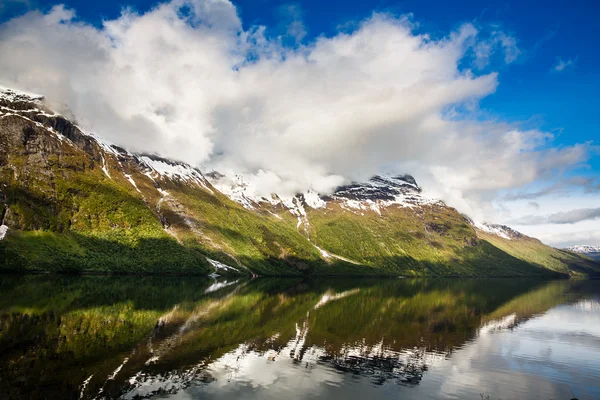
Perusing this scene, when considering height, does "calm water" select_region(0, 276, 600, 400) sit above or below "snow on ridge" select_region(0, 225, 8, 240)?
below

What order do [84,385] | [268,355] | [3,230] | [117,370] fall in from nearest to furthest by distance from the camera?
[84,385]
[117,370]
[268,355]
[3,230]

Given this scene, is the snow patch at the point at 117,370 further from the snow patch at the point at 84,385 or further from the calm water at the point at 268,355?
the snow patch at the point at 84,385

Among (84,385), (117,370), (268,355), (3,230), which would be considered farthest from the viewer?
(3,230)

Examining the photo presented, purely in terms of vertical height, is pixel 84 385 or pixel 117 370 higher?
pixel 84 385

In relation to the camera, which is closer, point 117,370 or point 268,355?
point 117,370

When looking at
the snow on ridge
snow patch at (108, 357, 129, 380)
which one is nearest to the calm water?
snow patch at (108, 357, 129, 380)

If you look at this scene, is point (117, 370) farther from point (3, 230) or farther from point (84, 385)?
point (3, 230)

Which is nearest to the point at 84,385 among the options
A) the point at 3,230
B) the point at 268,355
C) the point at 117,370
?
the point at 117,370

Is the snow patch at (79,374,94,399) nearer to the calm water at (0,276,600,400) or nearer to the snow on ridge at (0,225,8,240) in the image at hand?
the calm water at (0,276,600,400)

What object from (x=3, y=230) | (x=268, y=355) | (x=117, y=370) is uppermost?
(x=3, y=230)

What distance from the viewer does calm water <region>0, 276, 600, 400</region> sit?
31844mm

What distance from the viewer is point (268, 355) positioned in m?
44.8

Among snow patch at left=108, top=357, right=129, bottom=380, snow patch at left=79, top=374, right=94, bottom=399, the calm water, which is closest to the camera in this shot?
snow patch at left=79, top=374, right=94, bottom=399

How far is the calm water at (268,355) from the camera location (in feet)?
104
